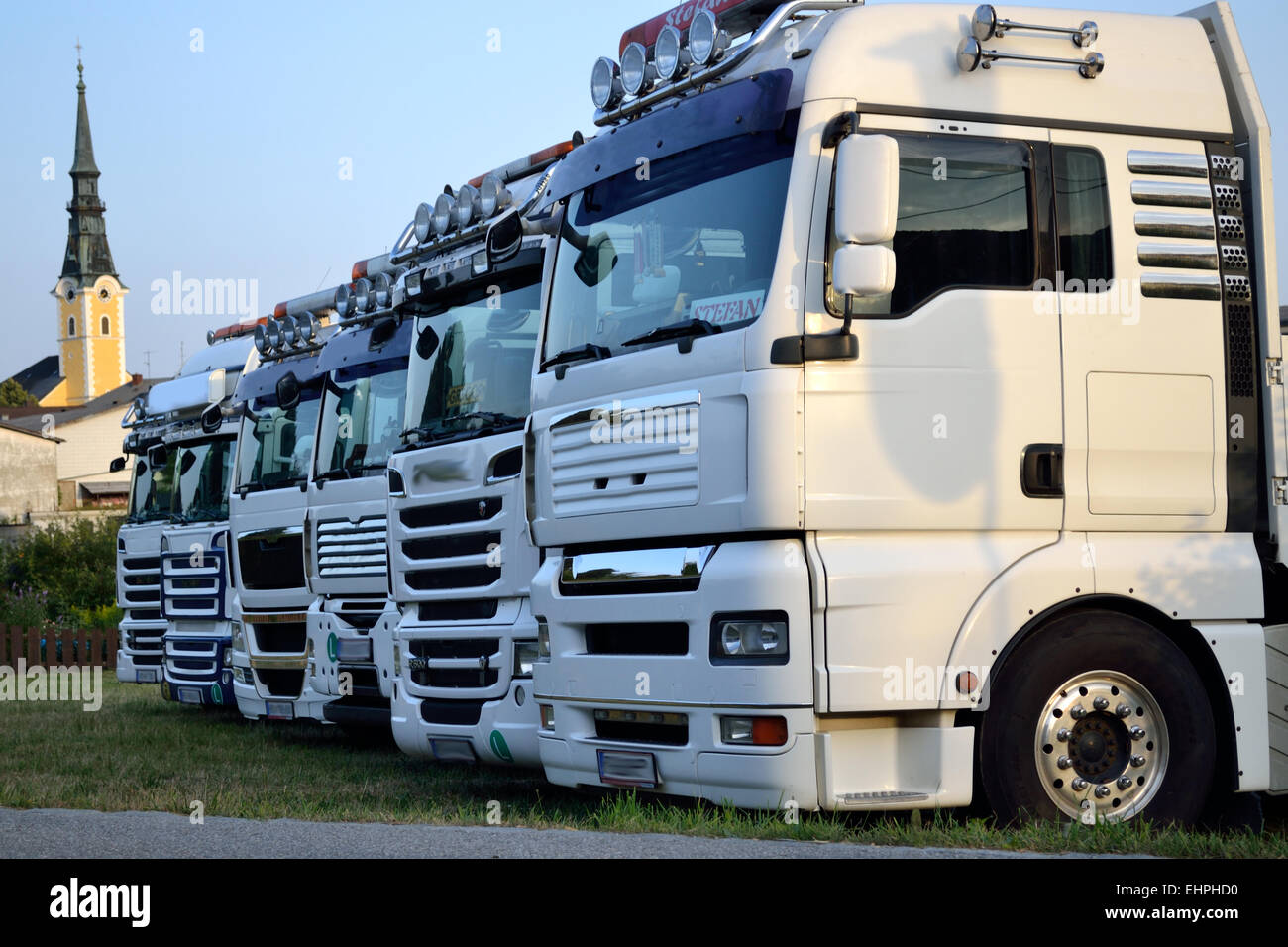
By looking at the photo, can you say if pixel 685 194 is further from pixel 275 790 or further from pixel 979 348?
pixel 275 790

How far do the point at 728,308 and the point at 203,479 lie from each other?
412 inches

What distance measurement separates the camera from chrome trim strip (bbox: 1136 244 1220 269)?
23.8ft

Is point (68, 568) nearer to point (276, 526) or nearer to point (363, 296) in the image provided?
point (276, 526)

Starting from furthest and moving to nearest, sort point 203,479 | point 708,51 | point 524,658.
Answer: point 203,479 < point 524,658 < point 708,51

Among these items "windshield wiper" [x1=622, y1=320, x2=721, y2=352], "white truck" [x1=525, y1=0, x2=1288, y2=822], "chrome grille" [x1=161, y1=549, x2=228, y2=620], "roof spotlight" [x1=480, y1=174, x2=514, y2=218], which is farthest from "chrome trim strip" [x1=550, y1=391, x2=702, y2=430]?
"chrome grille" [x1=161, y1=549, x2=228, y2=620]

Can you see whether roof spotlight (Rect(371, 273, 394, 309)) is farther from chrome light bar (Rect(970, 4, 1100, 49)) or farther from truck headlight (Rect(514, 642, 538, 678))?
chrome light bar (Rect(970, 4, 1100, 49))

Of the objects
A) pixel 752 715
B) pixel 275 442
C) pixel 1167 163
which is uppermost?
pixel 1167 163

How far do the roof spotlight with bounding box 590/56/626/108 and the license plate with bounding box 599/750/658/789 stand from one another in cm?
326

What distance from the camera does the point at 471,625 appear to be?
30.1 ft

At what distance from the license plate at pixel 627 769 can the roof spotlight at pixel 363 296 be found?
554 centimetres

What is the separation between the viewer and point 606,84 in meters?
8.06

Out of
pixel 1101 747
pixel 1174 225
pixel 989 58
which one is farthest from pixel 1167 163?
pixel 1101 747
